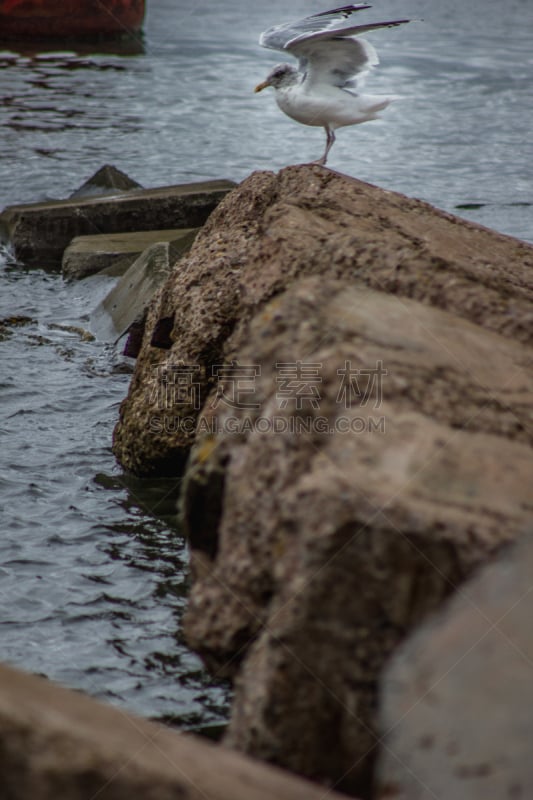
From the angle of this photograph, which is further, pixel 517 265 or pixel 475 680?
→ pixel 517 265

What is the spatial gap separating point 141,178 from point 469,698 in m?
10.9

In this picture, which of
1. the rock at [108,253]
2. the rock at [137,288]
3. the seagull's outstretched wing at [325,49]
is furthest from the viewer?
the rock at [108,253]

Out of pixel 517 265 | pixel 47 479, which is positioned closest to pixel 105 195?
pixel 47 479

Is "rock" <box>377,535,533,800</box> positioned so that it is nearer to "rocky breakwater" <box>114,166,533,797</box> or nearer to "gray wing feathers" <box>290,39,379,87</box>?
"rocky breakwater" <box>114,166,533,797</box>

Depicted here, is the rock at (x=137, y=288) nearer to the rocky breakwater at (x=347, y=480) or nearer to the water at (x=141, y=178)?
the water at (x=141, y=178)

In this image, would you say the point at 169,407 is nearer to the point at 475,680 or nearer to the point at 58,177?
the point at 475,680

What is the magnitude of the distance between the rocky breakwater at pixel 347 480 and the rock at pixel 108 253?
482cm

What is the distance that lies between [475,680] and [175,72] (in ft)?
65.0

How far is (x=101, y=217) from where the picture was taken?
9.13 meters

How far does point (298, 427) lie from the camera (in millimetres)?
2387

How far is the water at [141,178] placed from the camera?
141 inches

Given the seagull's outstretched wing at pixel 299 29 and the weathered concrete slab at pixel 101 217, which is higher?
the seagull's outstretched wing at pixel 299 29

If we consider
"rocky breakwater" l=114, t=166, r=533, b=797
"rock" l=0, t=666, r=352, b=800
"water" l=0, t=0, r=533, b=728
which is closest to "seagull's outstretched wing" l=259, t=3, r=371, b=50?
"water" l=0, t=0, r=533, b=728

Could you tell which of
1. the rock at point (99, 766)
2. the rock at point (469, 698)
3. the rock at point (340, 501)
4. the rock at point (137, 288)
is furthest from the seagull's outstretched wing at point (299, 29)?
the rock at point (99, 766)
